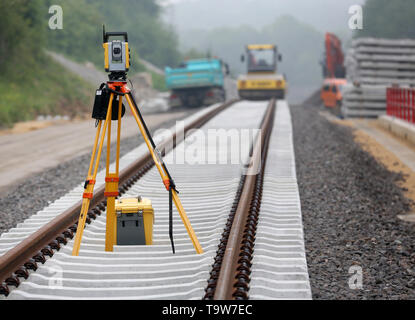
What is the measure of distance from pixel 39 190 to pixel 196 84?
1866 centimetres

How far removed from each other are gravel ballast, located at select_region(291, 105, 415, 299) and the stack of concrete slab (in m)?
11.8

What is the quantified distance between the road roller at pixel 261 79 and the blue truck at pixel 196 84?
1.78 meters

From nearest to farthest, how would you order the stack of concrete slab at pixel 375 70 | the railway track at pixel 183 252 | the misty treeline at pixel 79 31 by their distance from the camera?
the railway track at pixel 183 252
the stack of concrete slab at pixel 375 70
the misty treeline at pixel 79 31

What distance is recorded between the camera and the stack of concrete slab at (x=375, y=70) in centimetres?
2380

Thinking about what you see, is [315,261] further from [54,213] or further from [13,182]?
[13,182]

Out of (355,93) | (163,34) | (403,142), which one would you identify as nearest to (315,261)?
(403,142)

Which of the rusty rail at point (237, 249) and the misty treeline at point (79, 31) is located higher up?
the misty treeline at point (79, 31)

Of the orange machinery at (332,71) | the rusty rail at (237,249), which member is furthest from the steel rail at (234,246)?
the orange machinery at (332,71)

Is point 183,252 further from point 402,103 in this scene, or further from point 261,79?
point 261,79

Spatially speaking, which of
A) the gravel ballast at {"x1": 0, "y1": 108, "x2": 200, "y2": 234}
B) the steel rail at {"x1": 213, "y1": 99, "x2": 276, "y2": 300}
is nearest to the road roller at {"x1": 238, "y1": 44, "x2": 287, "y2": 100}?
the gravel ballast at {"x1": 0, "y1": 108, "x2": 200, "y2": 234}

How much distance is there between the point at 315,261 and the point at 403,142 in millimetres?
11970

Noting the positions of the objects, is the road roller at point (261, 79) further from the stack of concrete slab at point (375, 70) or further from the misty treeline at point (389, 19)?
the misty treeline at point (389, 19)

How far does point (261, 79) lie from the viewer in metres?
30.4
